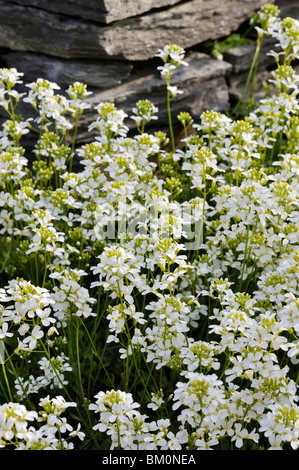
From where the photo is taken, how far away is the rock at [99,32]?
5379 mm

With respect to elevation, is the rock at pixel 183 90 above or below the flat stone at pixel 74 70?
below

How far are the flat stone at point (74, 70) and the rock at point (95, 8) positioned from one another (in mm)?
414

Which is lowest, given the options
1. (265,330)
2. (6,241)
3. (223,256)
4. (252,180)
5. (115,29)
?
(6,241)

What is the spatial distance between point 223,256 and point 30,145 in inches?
98.0

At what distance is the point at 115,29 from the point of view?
542 centimetres

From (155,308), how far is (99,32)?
300 centimetres

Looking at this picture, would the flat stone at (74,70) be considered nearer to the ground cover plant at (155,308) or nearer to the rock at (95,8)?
the rock at (95,8)

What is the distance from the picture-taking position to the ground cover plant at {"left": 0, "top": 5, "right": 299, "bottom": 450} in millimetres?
3014

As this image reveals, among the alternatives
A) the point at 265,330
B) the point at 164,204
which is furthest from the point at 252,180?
the point at 265,330

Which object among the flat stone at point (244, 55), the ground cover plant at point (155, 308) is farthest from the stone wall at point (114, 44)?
the ground cover plant at point (155, 308)

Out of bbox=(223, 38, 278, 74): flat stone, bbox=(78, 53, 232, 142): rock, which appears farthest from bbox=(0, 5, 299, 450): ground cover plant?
bbox=(223, 38, 278, 74): flat stone

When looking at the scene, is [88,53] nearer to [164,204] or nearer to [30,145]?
[30,145]

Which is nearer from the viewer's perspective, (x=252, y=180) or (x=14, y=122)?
(x=252, y=180)

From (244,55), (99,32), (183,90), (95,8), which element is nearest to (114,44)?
(99,32)
